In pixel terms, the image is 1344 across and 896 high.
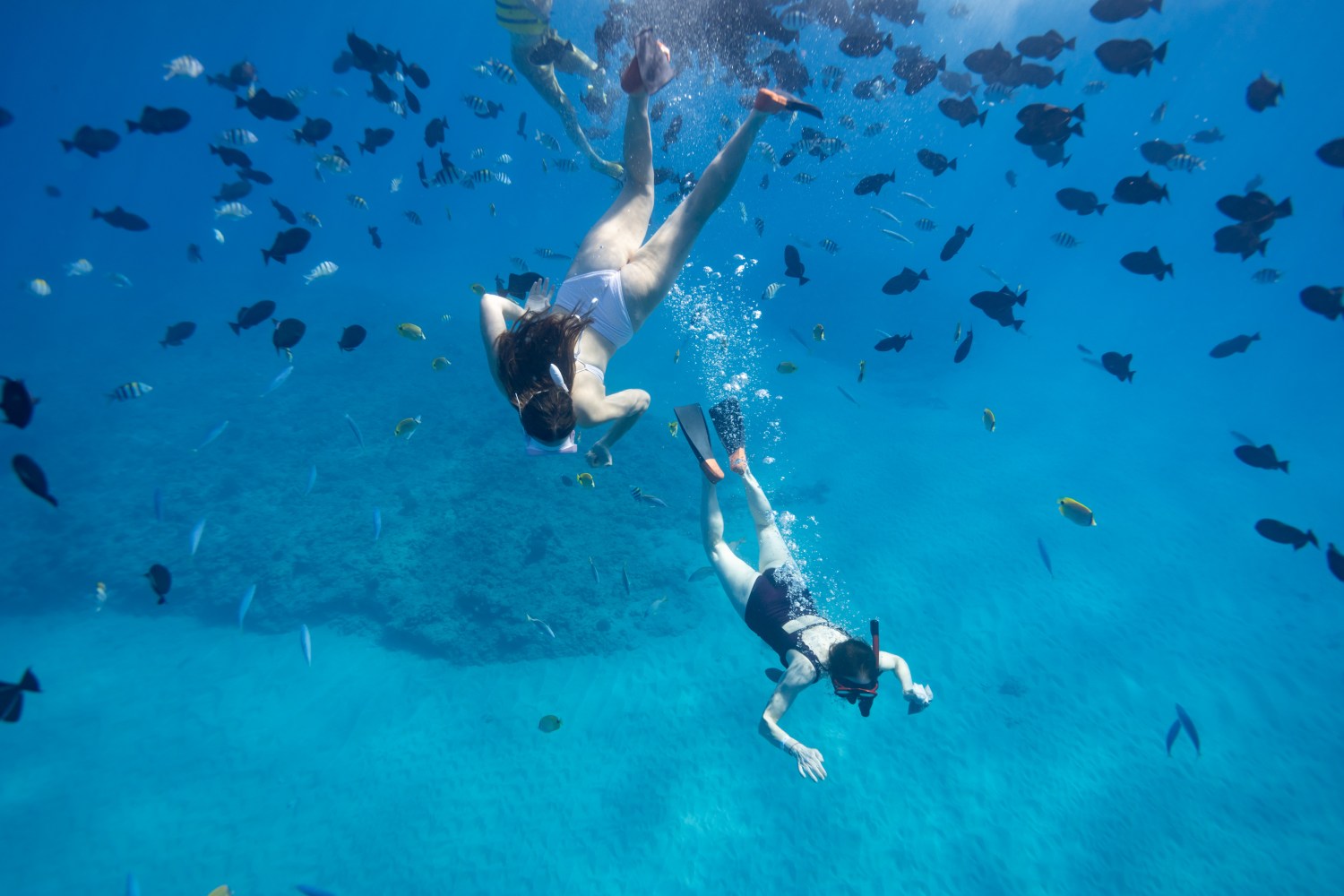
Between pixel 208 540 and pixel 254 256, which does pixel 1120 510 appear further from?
pixel 254 256

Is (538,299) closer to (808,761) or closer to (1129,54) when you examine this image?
(808,761)

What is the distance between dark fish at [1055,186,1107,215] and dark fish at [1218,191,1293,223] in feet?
5.44

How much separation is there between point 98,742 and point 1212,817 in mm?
20174

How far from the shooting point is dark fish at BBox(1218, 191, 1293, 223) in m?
6.20

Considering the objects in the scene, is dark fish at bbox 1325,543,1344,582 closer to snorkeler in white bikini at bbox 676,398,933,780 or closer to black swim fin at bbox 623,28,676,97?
snorkeler in white bikini at bbox 676,398,933,780

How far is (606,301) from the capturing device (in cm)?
442

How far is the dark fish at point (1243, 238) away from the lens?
6.48 metres

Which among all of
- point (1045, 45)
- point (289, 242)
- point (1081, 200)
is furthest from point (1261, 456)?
point (289, 242)

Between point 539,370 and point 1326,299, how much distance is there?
8.96 metres

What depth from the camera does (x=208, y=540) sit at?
13.3 meters

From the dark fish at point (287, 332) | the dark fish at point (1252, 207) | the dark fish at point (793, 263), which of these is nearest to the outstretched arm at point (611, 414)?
the dark fish at point (287, 332)

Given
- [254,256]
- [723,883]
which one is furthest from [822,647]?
[254,256]

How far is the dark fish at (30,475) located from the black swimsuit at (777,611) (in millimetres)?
6600

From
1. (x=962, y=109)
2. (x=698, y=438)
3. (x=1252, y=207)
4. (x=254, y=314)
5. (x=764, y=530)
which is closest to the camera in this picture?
(x=698, y=438)
